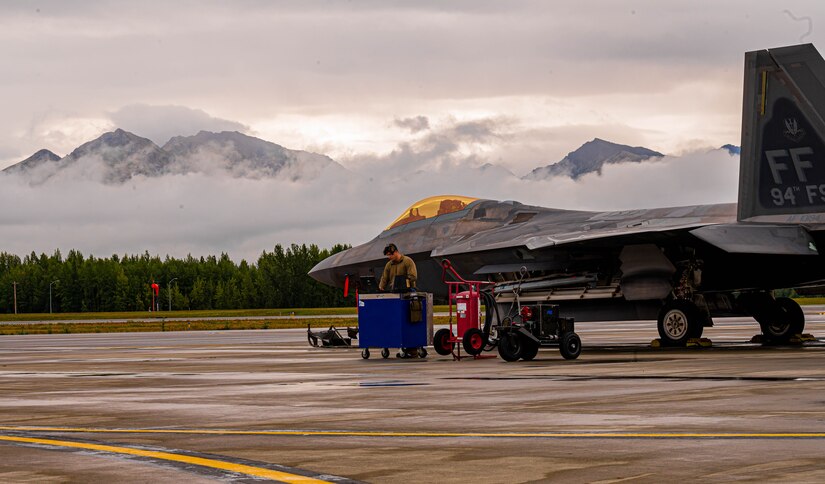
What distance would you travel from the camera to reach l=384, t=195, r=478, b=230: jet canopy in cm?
2591

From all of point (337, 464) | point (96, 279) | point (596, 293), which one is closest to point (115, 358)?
point (596, 293)

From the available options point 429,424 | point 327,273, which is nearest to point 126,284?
point 327,273

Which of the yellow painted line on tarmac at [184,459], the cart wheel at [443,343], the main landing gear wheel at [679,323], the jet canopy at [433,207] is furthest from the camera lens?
the jet canopy at [433,207]

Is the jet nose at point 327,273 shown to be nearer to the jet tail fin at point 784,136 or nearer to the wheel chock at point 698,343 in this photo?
the wheel chock at point 698,343

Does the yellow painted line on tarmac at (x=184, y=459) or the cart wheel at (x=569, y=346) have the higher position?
the cart wheel at (x=569, y=346)

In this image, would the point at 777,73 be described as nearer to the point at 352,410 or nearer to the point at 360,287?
the point at 360,287

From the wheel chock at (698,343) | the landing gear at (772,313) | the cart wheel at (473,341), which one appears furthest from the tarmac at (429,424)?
the landing gear at (772,313)

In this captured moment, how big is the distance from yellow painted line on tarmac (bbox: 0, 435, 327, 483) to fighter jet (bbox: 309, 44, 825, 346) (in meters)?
12.9

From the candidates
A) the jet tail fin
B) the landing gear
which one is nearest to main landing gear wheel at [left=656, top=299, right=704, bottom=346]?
the landing gear

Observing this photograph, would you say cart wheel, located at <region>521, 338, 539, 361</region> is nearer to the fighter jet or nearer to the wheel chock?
the fighter jet

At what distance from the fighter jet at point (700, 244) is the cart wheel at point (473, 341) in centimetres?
128

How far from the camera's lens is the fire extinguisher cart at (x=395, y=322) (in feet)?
66.6

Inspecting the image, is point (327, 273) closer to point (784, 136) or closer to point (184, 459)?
point (784, 136)

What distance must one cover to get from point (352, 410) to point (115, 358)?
560 inches
